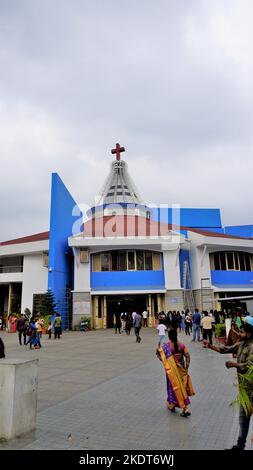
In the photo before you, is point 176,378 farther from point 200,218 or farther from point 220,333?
point 200,218

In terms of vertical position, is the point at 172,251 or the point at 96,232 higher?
the point at 96,232

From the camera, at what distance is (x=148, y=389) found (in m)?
7.41

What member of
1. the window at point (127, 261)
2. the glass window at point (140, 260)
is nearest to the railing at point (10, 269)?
the window at point (127, 261)

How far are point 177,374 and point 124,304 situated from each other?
23.2 m

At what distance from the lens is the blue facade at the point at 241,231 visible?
46406 mm

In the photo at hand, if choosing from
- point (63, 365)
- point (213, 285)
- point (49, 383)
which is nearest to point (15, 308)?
point (213, 285)

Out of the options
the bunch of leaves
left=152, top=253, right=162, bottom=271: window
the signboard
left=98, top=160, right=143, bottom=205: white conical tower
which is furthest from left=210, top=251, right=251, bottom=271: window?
the bunch of leaves

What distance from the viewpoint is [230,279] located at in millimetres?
28359

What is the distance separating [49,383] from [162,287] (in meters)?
19.3

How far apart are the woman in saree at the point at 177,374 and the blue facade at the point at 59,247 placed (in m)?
20.7

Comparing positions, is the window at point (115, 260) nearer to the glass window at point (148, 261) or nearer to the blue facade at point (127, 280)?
the blue facade at point (127, 280)

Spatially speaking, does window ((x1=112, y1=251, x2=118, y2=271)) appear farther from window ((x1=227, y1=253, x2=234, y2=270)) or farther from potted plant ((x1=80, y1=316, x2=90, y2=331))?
window ((x1=227, y1=253, x2=234, y2=270))

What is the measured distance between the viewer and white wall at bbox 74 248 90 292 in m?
26.8

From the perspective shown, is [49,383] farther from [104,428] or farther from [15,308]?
[15,308]
